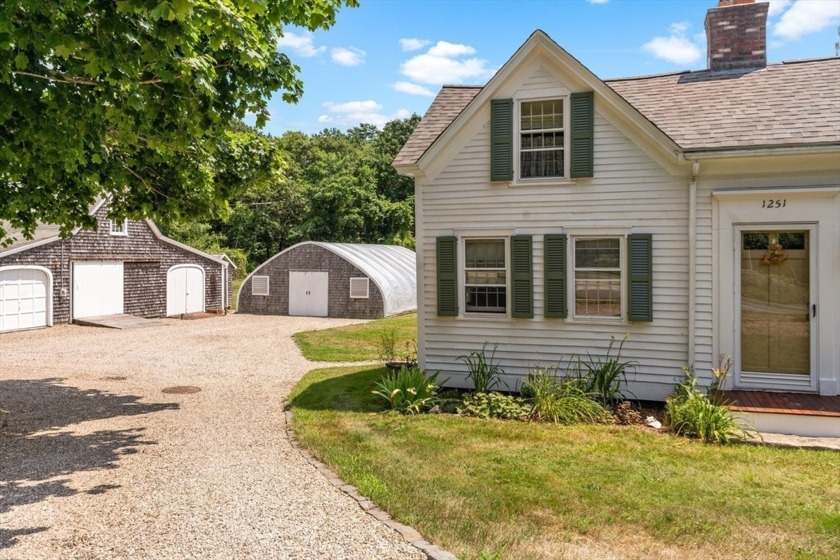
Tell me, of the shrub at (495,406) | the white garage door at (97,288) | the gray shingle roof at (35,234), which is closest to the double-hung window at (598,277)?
the shrub at (495,406)

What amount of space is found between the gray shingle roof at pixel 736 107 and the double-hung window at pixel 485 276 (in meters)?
2.01

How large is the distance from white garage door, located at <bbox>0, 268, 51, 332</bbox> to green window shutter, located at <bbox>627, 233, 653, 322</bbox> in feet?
65.2

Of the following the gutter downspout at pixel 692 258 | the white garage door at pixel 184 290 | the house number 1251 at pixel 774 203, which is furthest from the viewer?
the white garage door at pixel 184 290

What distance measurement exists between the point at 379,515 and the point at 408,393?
4056 millimetres

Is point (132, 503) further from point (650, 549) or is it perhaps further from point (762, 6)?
point (762, 6)

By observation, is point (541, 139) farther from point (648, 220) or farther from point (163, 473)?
point (163, 473)

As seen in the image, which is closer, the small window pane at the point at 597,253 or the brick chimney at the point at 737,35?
the small window pane at the point at 597,253

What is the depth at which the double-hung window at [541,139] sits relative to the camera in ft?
31.9

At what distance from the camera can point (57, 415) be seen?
8.85 m

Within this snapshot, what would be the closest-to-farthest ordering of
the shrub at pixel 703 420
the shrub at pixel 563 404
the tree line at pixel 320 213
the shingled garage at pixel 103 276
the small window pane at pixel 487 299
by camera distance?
the shrub at pixel 703 420 → the shrub at pixel 563 404 → the small window pane at pixel 487 299 → the shingled garage at pixel 103 276 → the tree line at pixel 320 213

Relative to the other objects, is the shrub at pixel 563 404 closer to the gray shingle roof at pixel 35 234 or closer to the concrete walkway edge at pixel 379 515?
the concrete walkway edge at pixel 379 515

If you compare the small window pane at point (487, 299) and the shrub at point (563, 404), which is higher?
the small window pane at point (487, 299)

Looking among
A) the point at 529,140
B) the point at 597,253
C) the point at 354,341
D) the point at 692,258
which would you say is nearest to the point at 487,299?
the point at 597,253

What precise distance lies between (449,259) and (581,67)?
3944 millimetres
